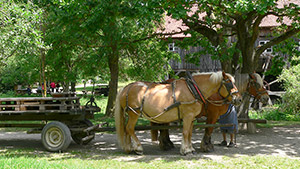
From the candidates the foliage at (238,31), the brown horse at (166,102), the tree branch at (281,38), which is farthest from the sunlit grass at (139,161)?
the tree branch at (281,38)

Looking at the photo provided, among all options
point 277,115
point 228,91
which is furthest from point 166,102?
point 277,115

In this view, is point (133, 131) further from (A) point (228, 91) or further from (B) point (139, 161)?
(A) point (228, 91)

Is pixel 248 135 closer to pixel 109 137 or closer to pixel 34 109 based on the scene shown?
pixel 109 137

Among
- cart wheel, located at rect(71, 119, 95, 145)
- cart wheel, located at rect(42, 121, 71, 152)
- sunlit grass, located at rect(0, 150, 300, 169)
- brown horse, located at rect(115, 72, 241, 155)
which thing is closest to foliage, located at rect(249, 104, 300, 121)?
brown horse, located at rect(115, 72, 241, 155)

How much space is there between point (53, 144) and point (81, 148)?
83cm

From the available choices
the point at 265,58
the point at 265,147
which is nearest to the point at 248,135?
the point at 265,147

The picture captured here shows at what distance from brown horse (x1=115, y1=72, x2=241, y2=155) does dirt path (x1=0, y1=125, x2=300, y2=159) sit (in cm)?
47

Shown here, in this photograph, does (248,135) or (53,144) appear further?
(248,135)

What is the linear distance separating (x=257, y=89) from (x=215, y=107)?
5.55 feet

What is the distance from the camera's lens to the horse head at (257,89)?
8516mm

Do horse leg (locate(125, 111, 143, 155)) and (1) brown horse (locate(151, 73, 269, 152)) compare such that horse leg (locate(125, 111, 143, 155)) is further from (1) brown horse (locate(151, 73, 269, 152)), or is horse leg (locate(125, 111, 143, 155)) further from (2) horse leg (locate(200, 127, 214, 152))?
(2) horse leg (locate(200, 127, 214, 152))

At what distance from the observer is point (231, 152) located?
7.69m

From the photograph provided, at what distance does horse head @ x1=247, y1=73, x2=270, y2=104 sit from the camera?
852 cm

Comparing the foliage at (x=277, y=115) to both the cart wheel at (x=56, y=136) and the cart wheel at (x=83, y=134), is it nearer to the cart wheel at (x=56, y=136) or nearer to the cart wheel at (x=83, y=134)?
the cart wheel at (x=83, y=134)
